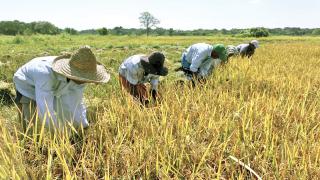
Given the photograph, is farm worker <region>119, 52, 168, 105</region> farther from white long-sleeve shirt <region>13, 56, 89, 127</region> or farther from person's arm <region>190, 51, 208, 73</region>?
person's arm <region>190, 51, 208, 73</region>

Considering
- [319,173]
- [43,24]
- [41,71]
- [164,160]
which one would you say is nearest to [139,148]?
[164,160]

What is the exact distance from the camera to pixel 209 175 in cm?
232

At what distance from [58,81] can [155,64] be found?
129 cm

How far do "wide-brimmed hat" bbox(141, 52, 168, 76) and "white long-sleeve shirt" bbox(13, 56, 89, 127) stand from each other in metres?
0.95

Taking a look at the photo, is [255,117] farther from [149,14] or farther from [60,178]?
[149,14]

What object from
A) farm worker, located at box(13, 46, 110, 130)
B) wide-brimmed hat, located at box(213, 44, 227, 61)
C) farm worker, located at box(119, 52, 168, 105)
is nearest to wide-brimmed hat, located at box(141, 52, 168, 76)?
farm worker, located at box(119, 52, 168, 105)

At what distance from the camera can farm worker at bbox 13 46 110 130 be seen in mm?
2732

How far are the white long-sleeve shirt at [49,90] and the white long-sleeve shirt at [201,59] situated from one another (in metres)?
2.66

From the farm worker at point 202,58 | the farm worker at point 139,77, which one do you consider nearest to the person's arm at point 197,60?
the farm worker at point 202,58

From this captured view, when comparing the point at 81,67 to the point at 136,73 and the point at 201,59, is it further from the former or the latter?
the point at 201,59

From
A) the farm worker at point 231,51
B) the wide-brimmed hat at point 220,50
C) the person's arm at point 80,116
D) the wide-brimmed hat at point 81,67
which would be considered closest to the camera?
the wide-brimmed hat at point 81,67

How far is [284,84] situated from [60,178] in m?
3.51

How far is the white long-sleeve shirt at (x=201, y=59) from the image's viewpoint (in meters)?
5.61

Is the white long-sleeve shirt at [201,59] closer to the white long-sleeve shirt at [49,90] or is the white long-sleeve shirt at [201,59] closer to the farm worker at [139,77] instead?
the farm worker at [139,77]
